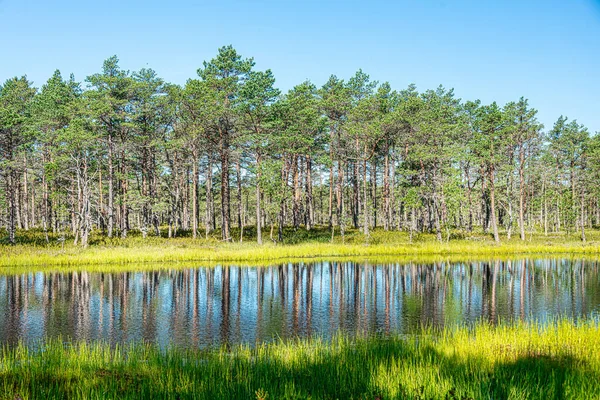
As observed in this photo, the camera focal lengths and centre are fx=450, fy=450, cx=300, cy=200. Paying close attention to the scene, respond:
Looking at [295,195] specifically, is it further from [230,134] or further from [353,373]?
[353,373]

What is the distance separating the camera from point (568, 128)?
6950 cm

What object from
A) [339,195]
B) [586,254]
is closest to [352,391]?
[586,254]

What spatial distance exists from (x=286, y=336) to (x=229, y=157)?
3877 cm

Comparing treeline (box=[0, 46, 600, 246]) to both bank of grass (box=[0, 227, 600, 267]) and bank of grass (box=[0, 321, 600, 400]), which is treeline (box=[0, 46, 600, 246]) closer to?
bank of grass (box=[0, 227, 600, 267])

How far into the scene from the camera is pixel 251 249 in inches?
1644

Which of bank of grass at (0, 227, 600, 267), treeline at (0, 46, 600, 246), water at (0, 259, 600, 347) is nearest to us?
water at (0, 259, 600, 347)

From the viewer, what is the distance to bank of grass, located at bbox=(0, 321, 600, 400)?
7.20 meters

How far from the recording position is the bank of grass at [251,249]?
3675 cm

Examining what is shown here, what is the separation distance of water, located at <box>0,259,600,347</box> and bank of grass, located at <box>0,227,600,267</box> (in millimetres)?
4961

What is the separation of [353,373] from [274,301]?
14.6 metres

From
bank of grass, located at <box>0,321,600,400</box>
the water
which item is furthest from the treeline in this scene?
bank of grass, located at <box>0,321,600,400</box>

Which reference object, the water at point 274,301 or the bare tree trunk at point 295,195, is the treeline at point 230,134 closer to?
the bare tree trunk at point 295,195

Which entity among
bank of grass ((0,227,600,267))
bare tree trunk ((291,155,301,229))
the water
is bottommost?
the water

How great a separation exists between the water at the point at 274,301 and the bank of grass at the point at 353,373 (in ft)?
14.0
